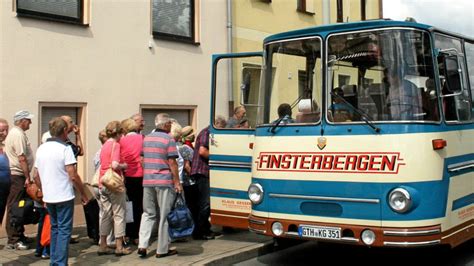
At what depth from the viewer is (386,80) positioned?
5.78 m

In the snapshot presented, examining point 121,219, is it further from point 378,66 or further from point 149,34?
point 149,34

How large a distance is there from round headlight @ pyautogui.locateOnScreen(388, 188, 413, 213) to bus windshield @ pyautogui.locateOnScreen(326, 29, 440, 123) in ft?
2.37

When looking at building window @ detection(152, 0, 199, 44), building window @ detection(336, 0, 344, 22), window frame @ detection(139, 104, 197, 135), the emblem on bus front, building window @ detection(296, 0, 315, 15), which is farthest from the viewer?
building window @ detection(336, 0, 344, 22)

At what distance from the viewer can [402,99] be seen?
568cm

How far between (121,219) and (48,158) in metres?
1.54

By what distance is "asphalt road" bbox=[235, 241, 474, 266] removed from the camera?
7258 mm

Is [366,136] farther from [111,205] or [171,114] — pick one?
[171,114]

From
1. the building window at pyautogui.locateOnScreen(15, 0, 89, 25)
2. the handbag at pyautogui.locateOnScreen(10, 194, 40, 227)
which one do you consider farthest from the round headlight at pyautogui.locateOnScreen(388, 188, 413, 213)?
the building window at pyautogui.locateOnScreen(15, 0, 89, 25)

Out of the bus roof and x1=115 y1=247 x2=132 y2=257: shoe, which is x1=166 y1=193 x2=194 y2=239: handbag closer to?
x1=115 y1=247 x2=132 y2=257: shoe

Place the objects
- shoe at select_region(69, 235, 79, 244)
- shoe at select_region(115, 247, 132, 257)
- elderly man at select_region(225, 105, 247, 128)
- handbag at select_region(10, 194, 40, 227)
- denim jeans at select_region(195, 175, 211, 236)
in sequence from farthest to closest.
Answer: denim jeans at select_region(195, 175, 211, 236) → shoe at select_region(69, 235, 79, 244) → elderly man at select_region(225, 105, 247, 128) → handbag at select_region(10, 194, 40, 227) → shoe at select_region(115, 247, 132, 257)

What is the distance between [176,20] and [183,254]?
557 centimetres

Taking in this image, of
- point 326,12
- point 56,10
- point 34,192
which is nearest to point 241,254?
point 34,192

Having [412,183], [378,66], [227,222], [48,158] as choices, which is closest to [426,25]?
[378,66]

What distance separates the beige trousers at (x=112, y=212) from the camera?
7.17m
